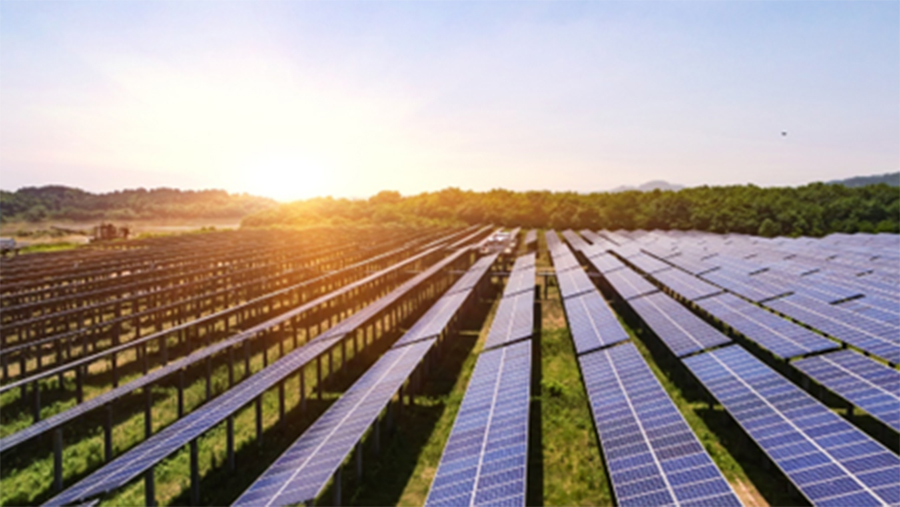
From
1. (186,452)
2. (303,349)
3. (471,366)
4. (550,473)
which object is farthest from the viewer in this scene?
(471,366)

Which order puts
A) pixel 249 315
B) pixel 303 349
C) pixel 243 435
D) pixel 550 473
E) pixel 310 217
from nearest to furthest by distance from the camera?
pixel 550 473 → pixel 243 435 → pixel 303 349 → pixel 249 315 → pixel 310 217

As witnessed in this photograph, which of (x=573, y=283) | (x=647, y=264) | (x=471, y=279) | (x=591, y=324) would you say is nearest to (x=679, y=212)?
(x=647, y=264)

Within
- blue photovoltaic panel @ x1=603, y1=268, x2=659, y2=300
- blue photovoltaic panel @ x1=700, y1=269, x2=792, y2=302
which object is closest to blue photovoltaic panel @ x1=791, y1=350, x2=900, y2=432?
blue photovoltaic panel @ x1=700, y1=269, x2=792, y2=302

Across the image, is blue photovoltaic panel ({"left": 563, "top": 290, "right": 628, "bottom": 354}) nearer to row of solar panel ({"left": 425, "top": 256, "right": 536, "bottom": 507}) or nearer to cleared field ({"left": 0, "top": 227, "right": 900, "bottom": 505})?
cleared field ({"left": 0, "top": 227, "right": 900, "bottom": 505})

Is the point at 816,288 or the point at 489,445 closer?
the point at 489,445

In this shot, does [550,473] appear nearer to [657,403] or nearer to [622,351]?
[657,403]

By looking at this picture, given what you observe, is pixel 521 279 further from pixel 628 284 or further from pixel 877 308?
pixel 877 308

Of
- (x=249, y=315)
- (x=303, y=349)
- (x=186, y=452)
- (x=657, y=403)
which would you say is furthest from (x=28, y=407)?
(x=657, y=403)
